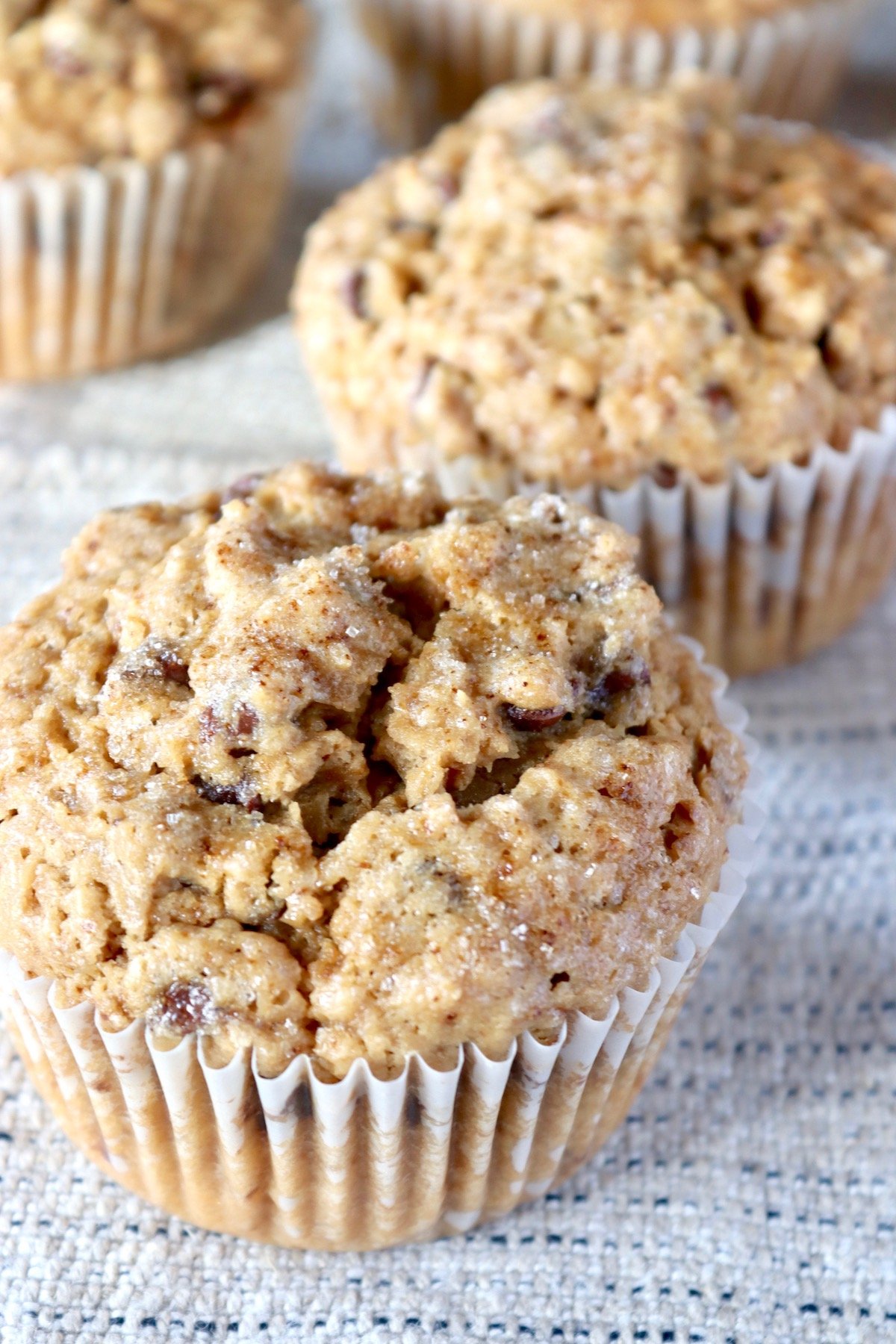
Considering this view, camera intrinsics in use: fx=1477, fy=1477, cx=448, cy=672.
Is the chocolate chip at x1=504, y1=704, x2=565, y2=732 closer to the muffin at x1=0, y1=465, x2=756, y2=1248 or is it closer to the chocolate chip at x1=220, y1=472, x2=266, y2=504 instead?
the muffin at x1=0, y1=465, x2=756, y2=1248

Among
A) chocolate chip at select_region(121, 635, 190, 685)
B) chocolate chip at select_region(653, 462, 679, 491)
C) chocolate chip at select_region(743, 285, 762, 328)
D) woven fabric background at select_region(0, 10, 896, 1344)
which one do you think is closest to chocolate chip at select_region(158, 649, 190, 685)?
chocolate chip at select_region(121, 635, 190, 685)

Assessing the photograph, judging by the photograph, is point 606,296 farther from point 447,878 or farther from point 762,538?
point 447,878

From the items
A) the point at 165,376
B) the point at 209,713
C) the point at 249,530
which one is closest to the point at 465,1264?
the point at 209,713

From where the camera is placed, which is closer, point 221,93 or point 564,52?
point 221,93

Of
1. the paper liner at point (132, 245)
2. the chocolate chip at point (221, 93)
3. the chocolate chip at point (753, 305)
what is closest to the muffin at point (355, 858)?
the chocolate chip at point (753, 305)

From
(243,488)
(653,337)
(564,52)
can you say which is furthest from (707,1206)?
(564,52)

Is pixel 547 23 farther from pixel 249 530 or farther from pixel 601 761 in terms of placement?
pixel 601 761
